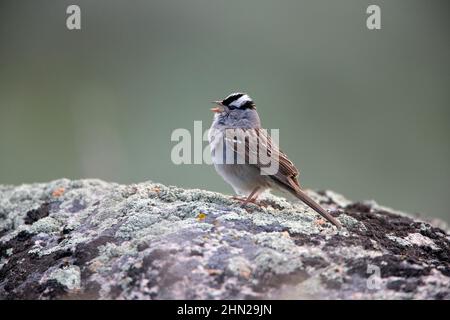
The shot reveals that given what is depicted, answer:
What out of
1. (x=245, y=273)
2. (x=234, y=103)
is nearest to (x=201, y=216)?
(x=245, y=273)

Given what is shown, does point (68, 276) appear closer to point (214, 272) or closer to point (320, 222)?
point (214, 272)

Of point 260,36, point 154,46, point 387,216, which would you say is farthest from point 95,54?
point 387,216

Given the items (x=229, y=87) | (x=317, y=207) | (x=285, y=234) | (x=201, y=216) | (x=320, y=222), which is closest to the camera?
(x=285, y=234)

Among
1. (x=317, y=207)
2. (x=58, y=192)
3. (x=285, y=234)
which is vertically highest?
(x=58, y=192)

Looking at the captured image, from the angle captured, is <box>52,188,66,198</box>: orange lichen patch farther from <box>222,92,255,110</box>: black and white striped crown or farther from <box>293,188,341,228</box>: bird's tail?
<box>293,188,341,228</box>: bird's tail

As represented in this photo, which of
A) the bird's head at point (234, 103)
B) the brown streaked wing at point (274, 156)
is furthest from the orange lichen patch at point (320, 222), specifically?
the bird's head at point (234, 103)
